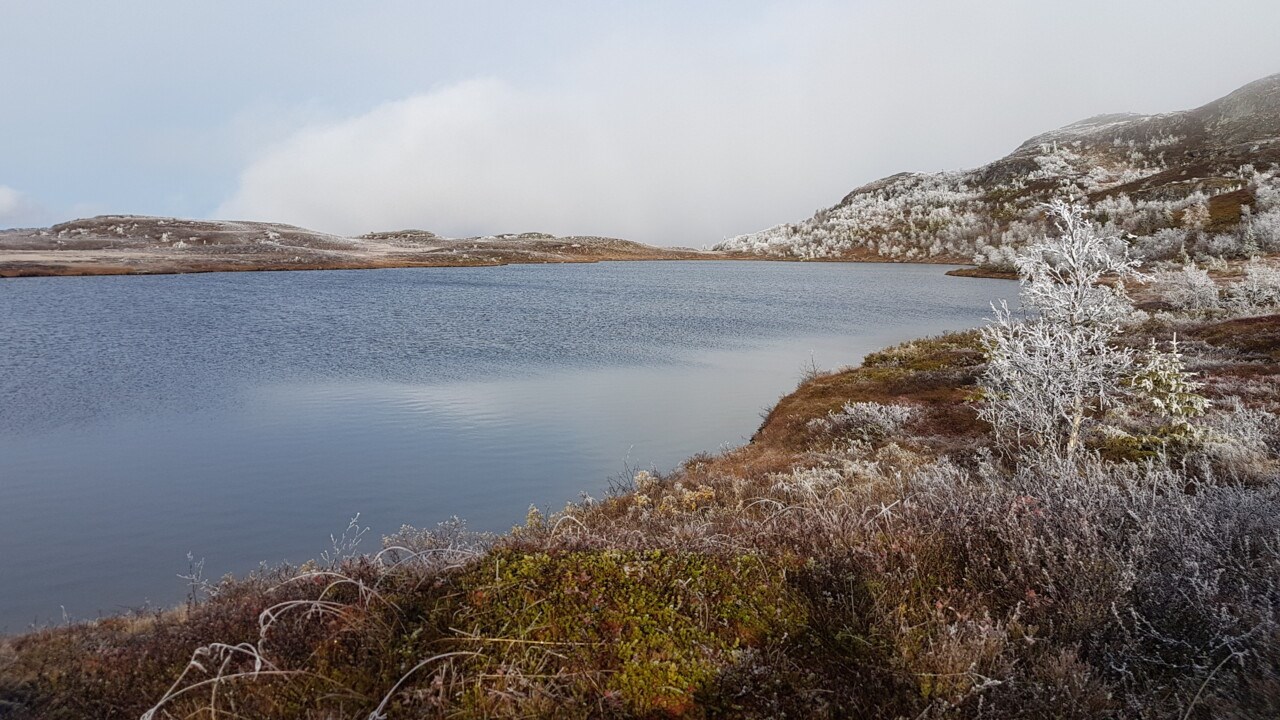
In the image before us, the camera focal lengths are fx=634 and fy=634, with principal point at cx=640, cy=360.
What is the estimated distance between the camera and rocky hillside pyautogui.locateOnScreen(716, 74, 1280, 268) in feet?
248

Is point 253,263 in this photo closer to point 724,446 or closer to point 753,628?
point 724,446

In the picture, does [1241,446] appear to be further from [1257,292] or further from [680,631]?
[1257,292]

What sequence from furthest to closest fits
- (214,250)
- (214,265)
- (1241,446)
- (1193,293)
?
1. (214,250)
2. (214,265)
3. (1193,293)
4. (1241,446)

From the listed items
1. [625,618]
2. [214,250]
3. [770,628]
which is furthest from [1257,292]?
[214,250]

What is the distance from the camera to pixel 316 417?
18.8 m

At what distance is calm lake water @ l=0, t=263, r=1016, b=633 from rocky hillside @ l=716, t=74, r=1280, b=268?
2213 inches

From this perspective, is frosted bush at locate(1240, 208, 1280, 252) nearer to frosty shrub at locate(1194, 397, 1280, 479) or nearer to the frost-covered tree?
frosty shrub at locate(1194, 397, 1280, 479)

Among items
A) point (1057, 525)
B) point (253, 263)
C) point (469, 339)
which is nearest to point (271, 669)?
point (1057, 525)

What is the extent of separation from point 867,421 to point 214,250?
114722mm

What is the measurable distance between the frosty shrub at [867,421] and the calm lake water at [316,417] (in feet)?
9.38

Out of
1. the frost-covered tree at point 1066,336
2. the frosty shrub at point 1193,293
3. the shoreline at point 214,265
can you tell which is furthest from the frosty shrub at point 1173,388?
the shoreline at point 214,265

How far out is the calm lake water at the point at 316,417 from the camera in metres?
11.2

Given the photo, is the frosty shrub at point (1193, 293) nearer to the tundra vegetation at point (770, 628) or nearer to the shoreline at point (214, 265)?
the tundra vegetation at point (770, 628)

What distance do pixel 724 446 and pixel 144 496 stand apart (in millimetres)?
12717
